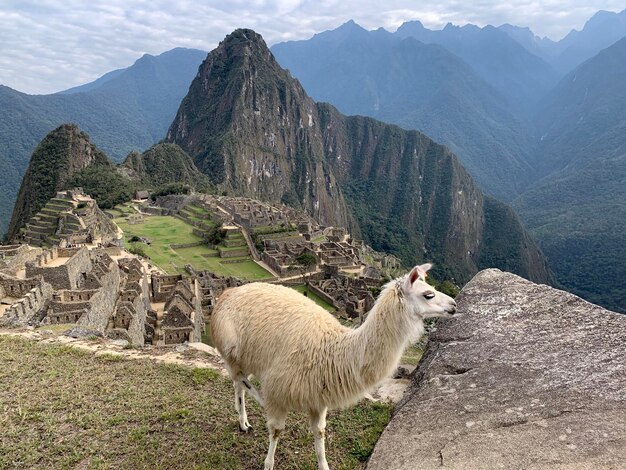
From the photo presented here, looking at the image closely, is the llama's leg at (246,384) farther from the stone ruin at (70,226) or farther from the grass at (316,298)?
the stone ruin at (70,226)

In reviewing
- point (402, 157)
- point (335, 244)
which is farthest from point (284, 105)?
point (335, 244)

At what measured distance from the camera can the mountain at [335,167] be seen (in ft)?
376

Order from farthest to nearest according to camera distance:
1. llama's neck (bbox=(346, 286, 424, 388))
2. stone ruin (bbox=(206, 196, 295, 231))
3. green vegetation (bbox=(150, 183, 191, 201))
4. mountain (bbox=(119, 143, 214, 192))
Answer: mountain (bbox=(119, 143, 214, 192)) < green vegetation (bbox=(150, 183, 191, 201)) < stone ruin (bbox=(206, 196, 295, 231)) < llama's neck (bbox=(346, 286, 424, 388))

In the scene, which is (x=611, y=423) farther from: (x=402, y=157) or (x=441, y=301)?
(x=402, y=157)

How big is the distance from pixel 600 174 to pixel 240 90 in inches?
4151

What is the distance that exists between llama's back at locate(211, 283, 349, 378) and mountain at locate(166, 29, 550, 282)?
89.1m

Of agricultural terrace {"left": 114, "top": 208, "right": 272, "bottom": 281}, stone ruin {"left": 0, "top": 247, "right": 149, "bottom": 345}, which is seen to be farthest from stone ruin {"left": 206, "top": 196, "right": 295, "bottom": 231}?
stone ruin {"left": 0, "top": 247, "right": 149, "bottom": 345}

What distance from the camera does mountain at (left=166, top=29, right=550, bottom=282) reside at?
11469 cm

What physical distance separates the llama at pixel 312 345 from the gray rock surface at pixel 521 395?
53 cm

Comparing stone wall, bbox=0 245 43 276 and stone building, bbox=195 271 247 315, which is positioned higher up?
stone wall, bbox=0 245 43 276

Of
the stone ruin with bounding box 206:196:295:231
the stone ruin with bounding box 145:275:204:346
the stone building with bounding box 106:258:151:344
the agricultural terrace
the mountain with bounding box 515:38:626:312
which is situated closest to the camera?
the stone building with bounding box 106:258:151:344

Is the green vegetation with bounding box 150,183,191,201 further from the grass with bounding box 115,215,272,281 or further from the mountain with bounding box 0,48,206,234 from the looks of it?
the mountain with bounding box 0,48,206,234

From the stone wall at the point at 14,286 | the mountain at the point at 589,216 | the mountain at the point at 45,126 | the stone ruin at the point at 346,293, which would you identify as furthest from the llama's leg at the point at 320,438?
the mountain at the point at 45,126

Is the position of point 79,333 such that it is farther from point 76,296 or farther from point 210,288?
point 210,288
